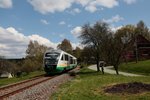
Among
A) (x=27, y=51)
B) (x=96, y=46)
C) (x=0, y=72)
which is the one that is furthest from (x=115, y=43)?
(x=27, y=51)

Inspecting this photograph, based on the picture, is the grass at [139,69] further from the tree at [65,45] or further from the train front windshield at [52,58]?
the tree at [65,45]

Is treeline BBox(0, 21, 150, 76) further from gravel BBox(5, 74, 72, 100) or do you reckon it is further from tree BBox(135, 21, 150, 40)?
tree BBox(135, 21, 150, 40)

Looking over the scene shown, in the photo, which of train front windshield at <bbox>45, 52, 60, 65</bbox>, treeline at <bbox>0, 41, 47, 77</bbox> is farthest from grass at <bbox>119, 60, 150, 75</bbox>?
treeline at <bbox>0, 41, 47, 77</bbox>

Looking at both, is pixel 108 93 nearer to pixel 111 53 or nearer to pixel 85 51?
pixel 111 53

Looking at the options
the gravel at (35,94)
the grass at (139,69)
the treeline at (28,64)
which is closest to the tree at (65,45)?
the treeline at (28,64)

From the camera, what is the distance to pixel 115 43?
40.9 meters

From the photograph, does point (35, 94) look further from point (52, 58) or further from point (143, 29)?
point (143, 29)

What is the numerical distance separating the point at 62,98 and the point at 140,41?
315ft

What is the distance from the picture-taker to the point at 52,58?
145ft

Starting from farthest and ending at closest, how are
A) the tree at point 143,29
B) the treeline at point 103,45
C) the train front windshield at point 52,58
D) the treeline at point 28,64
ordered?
the tree at point 143,29 → the treeline at point 28,64 → the train front windshield at point 52,58 → the treeline at point 103,45

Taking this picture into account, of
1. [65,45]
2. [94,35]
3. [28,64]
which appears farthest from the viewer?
[65,45]

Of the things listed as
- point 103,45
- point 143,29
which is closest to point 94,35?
point 103,45

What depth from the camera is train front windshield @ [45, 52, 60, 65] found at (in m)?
43.9

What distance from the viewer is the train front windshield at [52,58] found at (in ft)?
144
